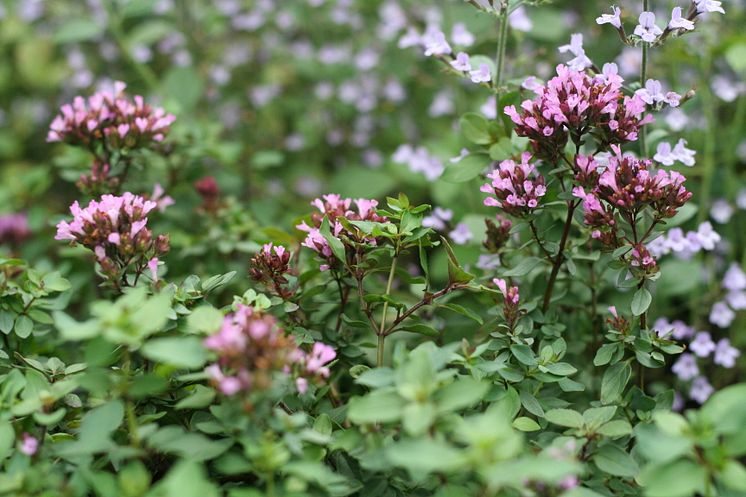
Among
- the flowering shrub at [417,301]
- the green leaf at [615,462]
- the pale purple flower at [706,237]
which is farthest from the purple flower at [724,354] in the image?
the green leaf at [615,462]

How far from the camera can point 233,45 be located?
11.8ft

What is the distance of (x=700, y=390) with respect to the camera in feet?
6.29

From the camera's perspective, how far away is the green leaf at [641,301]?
1.41 meters

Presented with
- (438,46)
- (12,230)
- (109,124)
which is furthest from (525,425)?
(12,230)

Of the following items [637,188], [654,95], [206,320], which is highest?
[654,95]

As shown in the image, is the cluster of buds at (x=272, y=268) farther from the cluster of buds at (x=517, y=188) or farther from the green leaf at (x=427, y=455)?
the green leaf at (x=427, y=455)

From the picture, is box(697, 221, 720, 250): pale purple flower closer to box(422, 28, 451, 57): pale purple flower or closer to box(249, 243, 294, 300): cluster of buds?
box(422, 28, 451, 57): pale purple flower

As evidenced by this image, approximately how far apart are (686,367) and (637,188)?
0.79 meters

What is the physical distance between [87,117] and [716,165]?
2030mm

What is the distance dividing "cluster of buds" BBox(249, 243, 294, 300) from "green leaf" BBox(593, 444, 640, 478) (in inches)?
25.3

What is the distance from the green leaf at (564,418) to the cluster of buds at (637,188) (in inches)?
15.1

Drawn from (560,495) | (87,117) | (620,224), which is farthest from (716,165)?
(87,117)

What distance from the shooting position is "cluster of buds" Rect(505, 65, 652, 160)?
139cm

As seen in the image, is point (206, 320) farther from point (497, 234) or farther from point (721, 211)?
point (721, 211)
